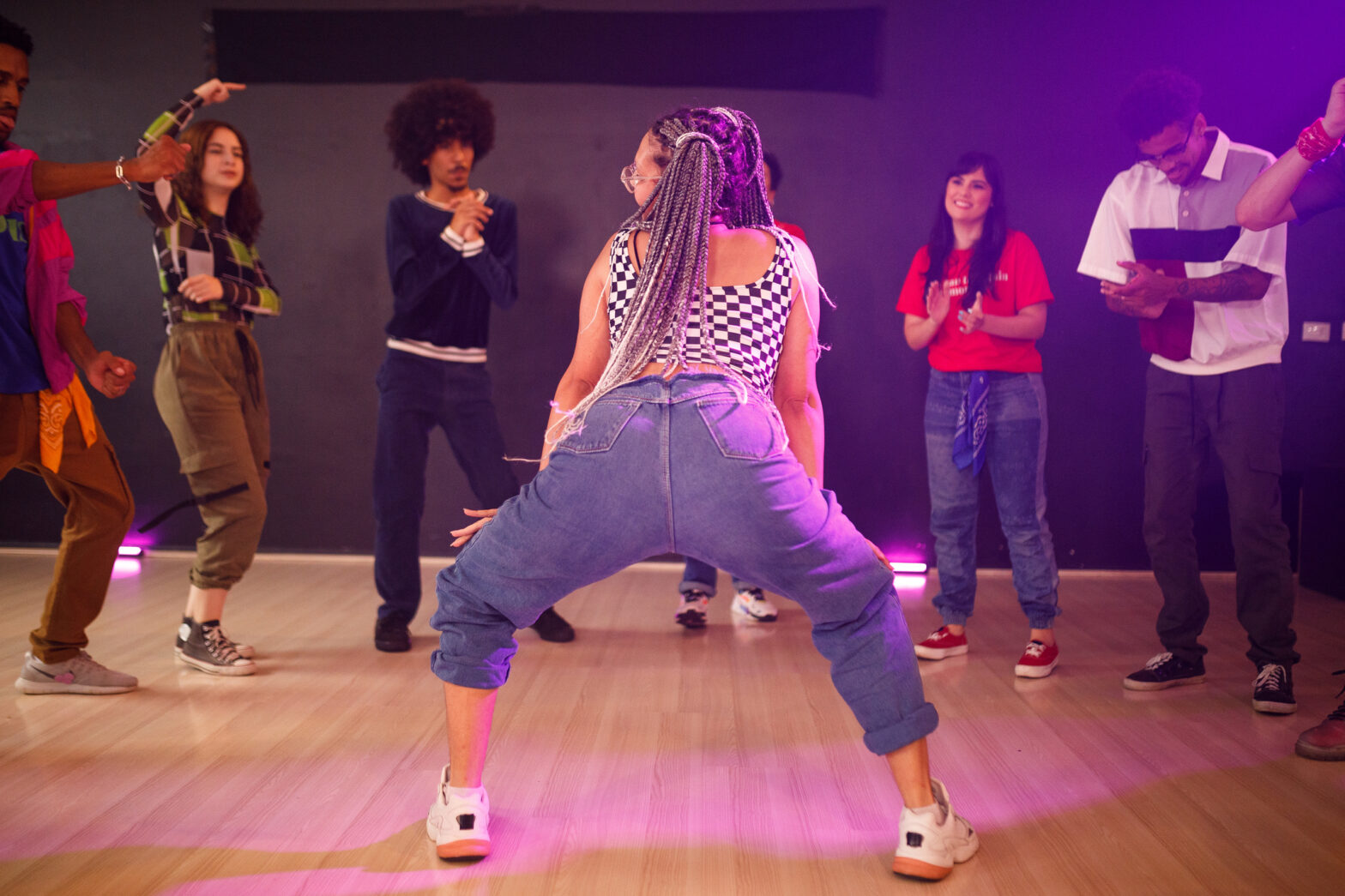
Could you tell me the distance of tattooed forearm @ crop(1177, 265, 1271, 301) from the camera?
2.75 m

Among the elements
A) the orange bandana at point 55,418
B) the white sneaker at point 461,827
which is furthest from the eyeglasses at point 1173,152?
the orange bandana at point 55,418

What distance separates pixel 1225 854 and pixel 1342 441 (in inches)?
127

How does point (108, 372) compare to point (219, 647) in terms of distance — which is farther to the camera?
point (219, 647)

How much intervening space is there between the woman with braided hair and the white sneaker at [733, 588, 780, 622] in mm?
1924

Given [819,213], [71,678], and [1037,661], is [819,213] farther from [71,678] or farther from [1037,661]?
[71,678]

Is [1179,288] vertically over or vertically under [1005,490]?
→ over

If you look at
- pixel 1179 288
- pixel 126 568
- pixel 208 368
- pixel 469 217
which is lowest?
pixel 126 568

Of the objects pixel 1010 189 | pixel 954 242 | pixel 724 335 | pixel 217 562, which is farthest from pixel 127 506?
pixel 1010 189

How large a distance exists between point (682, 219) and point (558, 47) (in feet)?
10.5

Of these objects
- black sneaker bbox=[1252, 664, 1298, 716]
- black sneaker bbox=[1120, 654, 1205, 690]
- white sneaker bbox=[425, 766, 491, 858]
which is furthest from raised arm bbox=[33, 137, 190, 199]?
black sneaker bbox=[1252, 664, 1298, 716]

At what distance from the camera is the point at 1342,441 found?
432 cm

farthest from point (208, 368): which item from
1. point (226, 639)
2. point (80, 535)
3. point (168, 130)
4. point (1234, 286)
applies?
point (1234, 286)

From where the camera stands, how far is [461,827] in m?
1.87

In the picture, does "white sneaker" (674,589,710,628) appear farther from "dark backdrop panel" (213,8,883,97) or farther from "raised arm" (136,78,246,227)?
"dark backdrop panel" (213,8,883,97)
